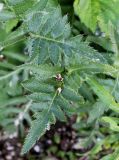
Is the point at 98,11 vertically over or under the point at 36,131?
over

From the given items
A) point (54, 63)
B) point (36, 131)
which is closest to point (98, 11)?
point (54, 63)

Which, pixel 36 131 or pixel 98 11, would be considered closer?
pixel 36 131

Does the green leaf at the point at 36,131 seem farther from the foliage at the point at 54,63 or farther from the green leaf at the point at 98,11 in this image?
the green leaf at the point at 98,11

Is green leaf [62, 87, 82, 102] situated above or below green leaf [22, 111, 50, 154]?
above

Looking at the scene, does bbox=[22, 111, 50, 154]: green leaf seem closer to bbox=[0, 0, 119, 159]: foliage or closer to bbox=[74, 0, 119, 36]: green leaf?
bbox=[0, 0, 119, 159]: foliage

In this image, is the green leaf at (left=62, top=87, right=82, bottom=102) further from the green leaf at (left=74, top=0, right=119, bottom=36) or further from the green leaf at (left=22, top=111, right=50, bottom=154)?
the green leaf at (left=74, top=0, right=119, bottom=36)

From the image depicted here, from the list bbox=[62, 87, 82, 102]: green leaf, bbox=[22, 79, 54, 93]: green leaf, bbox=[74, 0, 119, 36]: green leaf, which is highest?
bbox=[74, 0, 119, 36]: green leaf

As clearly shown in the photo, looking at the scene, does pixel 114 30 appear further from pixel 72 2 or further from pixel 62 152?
pixel 62 152

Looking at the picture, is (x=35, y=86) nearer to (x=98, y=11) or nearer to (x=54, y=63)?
(x=54, y=63)

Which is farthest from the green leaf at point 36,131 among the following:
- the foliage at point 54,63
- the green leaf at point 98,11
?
the green leaf at point 98,11

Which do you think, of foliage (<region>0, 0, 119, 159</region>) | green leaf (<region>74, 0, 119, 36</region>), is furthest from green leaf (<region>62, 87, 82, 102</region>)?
green leaf (<region>74, 0, 119, 36</region>)

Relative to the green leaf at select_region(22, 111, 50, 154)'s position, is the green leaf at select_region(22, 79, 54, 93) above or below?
above

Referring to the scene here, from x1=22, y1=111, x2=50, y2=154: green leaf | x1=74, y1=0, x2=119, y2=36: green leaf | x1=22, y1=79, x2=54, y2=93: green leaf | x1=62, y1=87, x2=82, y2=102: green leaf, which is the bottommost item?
x1=22, y1=111, x2=50, y2=154: green leaf

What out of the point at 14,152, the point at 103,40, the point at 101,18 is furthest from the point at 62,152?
the point at 101,18
